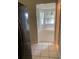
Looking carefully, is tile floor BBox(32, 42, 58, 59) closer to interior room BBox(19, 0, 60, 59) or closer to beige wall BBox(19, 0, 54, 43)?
interior room BBox(19, 0, 60, 59)

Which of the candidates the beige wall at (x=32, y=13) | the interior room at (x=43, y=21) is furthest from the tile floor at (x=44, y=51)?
the beige wall at (x=32, y=13)

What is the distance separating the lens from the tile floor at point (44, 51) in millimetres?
1833

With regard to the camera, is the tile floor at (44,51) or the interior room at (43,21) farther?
the interior room at (43,21)

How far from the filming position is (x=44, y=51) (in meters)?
2.04

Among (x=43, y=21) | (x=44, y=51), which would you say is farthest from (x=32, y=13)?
(x=44, y=51)

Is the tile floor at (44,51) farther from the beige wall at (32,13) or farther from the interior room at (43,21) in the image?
the beige wall at (32,13)

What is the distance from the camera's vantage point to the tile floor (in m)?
1.83
